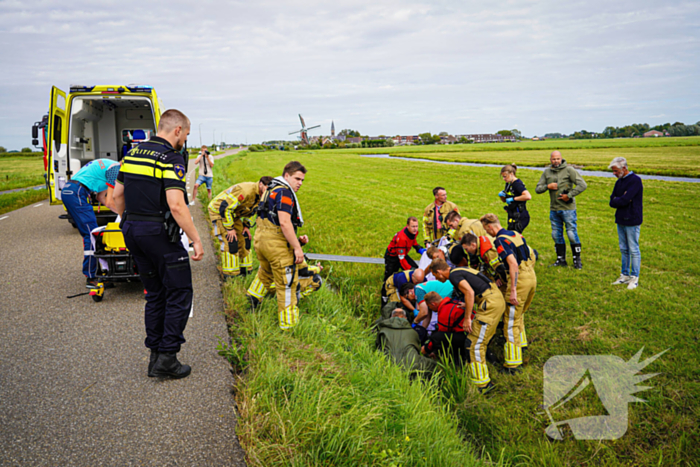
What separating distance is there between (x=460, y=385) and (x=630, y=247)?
13.9 feet

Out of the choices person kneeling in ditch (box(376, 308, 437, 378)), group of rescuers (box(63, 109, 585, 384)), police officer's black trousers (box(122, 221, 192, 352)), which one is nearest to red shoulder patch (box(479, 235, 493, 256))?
group of rescuers (box(63, 109, 585, 384))

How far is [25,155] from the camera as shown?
69938mm

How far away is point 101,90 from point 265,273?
7.12 m

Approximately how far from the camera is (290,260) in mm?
4930

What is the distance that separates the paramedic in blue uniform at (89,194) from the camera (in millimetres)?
5750

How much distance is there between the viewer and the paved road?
2869 mm

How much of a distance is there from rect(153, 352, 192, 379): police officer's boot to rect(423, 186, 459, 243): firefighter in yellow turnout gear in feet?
17.1

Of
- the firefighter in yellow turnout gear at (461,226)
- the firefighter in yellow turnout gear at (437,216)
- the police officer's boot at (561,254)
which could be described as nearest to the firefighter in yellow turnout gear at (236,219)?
the firefighter in yellow turnout gear at (461,226)

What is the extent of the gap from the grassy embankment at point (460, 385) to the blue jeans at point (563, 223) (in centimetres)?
64

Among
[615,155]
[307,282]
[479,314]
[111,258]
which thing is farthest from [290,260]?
[615,155]

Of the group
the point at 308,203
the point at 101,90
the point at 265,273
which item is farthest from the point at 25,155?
the point at 265,273

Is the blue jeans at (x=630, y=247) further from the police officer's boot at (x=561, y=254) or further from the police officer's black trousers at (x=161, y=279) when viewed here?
the police officer's black trousers at (x=161, y=279)

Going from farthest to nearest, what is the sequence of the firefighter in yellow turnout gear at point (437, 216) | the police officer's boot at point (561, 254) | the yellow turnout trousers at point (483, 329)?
1. the police officer's boot at point (561, 254)
2. the firefighter in yellow turnout gear at point (437, 216)
3. the yellow turnout trousers at point (483, 329)

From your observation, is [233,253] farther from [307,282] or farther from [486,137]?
[486,137]
